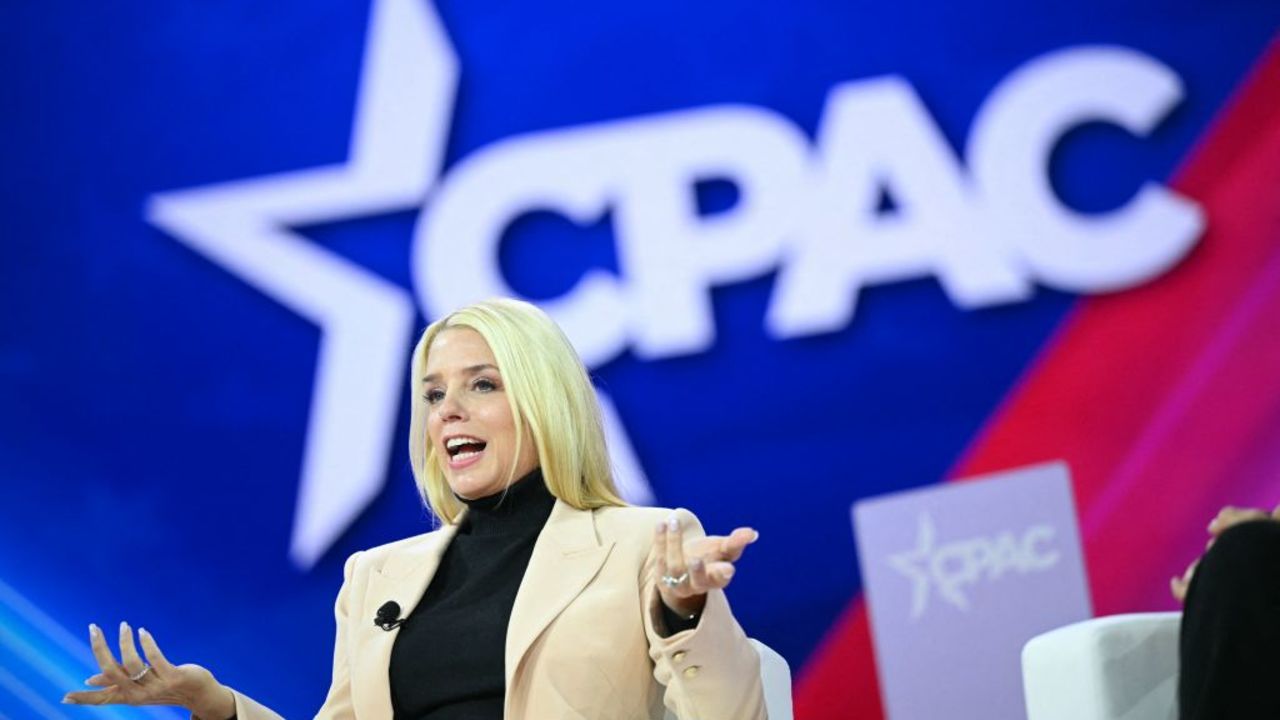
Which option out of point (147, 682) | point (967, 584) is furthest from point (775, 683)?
point (967, 584)

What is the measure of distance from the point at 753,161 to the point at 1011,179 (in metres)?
0.73

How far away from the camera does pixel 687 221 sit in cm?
457

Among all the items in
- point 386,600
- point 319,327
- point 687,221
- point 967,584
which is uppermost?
point 687,221

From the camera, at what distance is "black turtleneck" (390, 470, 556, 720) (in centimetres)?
245

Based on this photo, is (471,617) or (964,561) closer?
(471,617)

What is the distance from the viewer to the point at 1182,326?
177 inches

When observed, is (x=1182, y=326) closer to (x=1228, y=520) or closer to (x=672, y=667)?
(x=1228, y=520)

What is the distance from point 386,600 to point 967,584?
6.90 ft

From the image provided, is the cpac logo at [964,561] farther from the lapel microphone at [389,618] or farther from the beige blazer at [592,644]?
the lapel microphone at [389,618]

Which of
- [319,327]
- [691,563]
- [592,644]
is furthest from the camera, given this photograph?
[319,327]

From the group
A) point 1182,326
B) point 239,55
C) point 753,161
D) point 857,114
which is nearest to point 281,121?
point 239,55

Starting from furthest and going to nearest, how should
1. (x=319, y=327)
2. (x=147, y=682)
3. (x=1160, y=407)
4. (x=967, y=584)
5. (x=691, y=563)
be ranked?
(x=319, y=327) < (x=1160, y=407) < (x=967, y=584) < (x=147, y=682) < (x=691, y=563)

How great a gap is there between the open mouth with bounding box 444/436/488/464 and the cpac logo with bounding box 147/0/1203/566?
1836 mm

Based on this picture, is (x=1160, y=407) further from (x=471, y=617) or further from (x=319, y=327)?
(x=471, y=617)
